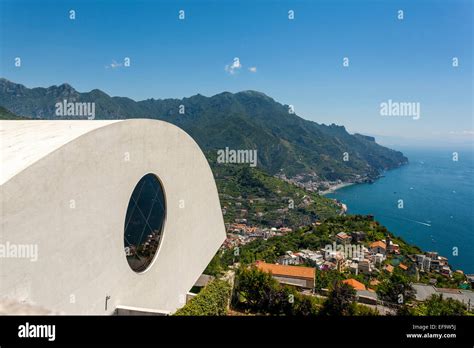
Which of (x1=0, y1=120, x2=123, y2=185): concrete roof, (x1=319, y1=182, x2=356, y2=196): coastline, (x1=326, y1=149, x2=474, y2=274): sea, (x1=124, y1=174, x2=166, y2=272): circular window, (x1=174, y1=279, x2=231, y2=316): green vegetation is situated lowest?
(x1=326, y1=149, x2=474, y2=274): sea

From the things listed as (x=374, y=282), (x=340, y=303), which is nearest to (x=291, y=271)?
(x=374, y=282)

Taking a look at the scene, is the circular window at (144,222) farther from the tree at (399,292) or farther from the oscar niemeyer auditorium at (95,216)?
the tree at (399,292)

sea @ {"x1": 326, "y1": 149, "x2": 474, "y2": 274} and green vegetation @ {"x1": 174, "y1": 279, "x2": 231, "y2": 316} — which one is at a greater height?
green vegetation @ {"x1": 174, "y1": 279, "x2": 231, "y2": 316}

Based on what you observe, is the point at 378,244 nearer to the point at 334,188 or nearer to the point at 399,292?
the point at 399,292

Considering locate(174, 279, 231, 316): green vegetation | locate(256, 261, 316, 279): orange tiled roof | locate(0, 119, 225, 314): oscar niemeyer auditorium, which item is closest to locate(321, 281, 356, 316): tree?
locate(174, 279, 231, 316): green vegetation

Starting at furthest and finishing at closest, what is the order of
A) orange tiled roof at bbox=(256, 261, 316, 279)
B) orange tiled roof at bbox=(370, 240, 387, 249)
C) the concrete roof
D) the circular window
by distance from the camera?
1. orange tiled roof at bbox=(370, 240, 387, 249)
2. orange tiled roof at bbox=(256, 261, 316, 279)
3. the circular window
4. the concrete roof

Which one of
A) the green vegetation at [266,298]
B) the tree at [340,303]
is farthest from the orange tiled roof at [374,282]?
the green vegetation at [266,298]

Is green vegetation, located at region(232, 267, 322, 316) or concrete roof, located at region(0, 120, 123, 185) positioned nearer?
concrete roof, located at region(0, 120, 123, 185)

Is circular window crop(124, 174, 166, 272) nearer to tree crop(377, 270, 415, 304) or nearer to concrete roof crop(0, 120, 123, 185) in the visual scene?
concrete roof crop(0, 120, 123, 185)
